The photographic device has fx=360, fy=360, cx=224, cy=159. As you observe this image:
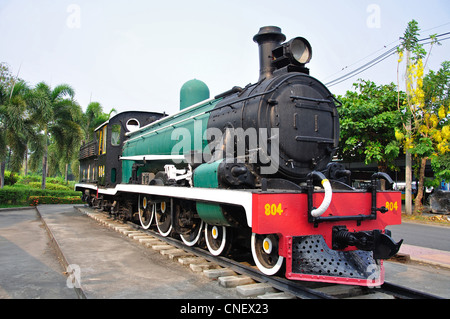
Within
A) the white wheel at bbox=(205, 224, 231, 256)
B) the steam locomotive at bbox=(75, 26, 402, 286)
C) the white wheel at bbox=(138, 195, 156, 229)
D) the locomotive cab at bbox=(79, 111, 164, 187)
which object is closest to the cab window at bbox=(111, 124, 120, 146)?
the locomotive cab at bbox=(79, 111, 164, 187)

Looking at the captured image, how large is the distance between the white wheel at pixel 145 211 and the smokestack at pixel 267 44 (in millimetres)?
4260

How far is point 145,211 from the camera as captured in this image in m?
9.12

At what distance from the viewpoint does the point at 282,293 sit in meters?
4.22

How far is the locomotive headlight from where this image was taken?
5486mm

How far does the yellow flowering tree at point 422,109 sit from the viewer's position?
46.4ft

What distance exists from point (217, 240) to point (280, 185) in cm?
164

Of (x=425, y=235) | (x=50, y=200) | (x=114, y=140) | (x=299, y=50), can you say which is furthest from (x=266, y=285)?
(x=50, y=200)

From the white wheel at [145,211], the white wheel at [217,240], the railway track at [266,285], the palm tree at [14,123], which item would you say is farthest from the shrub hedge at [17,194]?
the white wheel at [217,240]

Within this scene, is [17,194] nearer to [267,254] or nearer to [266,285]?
[267,254]

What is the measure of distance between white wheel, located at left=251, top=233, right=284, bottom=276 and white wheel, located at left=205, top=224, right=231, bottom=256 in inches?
31.3

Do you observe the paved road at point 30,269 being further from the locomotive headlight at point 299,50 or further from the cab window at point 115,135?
the locomotive headlight at point 299,50
